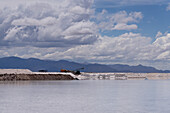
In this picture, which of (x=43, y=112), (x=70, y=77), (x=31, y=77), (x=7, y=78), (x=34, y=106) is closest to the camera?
(x=43, y=112)

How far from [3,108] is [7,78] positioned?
4722 inches

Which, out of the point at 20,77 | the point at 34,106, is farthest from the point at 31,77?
the point at 34,106

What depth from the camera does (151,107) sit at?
47.1 meters

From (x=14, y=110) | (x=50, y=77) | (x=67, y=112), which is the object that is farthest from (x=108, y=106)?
(x=50, y=77)

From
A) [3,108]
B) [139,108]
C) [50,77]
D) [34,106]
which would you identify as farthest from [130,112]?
[50,77]

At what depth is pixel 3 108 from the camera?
44.7 metres

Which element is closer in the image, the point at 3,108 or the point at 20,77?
the point at 3,108

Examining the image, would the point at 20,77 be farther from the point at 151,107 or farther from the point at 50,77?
the point at 151,107

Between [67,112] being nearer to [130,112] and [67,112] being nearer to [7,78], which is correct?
[130,112]

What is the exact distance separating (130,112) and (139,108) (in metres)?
4.57

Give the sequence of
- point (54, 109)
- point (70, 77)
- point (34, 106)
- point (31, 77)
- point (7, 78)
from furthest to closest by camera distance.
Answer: point (70, 77) → point (31, 77) → point (7, 78) → point (34, 106) → point (54, 109)

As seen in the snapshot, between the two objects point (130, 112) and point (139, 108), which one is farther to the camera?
point (139, 108)

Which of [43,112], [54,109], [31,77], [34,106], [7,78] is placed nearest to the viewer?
[43,112]

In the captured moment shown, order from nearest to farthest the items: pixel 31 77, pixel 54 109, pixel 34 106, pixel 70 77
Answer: pixel 54 109 < pixel 34 106 < pixel 31 77 < pixel 70 77
